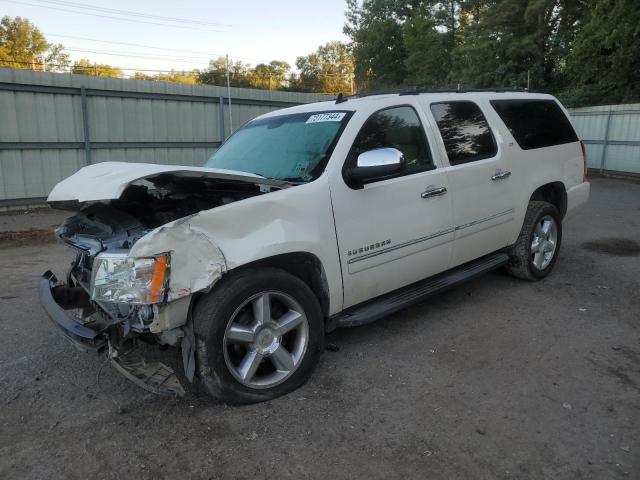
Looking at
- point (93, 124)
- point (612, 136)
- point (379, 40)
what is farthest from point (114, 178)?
point (379, 40)

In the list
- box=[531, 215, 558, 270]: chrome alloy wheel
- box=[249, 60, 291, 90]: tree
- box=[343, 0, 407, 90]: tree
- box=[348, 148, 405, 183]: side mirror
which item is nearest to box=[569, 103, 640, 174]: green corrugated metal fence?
box=[531, 215, 558, 270]: chrome alloy wheel

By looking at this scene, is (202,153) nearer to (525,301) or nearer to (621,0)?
(525,301)

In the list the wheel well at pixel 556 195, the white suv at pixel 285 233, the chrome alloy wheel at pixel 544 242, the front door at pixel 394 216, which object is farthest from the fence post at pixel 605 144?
the front door at pixel 394 216

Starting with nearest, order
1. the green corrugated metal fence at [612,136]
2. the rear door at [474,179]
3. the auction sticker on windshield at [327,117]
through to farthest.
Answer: the auction sticker on windshield at [327,117] → the rear door at [474,179] → the green corrugated metal fence at [612,136]

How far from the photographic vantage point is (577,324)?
436cm

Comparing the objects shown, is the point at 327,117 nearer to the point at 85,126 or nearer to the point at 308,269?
the point at 308,269

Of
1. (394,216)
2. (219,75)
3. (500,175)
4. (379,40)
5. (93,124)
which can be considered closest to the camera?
(394,216)

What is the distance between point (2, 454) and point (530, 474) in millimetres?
2740

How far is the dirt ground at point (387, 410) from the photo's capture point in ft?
8.55

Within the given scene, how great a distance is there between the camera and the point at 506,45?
27.0 meters

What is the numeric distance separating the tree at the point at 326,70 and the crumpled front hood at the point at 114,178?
3113 inches

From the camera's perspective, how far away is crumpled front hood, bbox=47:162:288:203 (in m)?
2.88

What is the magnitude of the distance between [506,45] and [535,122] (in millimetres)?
24664

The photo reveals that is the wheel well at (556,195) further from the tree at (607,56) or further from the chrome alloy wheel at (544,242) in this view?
the tree at (607,56)
